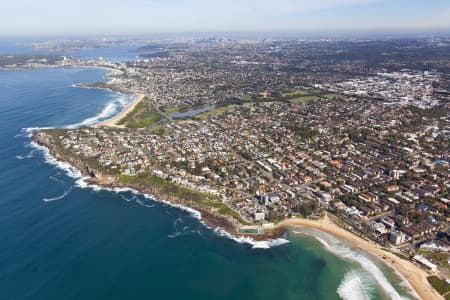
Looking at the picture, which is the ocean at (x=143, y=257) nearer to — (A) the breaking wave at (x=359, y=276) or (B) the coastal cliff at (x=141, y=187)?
(A) the breaking wave at (x=359, y=276)

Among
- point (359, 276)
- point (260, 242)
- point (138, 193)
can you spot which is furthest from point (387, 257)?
point (138, 193)

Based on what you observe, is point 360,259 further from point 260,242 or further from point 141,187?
point 141,187

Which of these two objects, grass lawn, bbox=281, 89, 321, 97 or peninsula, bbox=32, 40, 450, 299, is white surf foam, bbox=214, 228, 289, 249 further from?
grass lawn, bbox=281, 89, 321, 97

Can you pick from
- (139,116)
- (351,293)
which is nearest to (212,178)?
(351,293)

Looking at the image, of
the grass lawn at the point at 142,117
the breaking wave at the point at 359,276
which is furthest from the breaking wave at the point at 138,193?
the grass lawn at the point at 142,117

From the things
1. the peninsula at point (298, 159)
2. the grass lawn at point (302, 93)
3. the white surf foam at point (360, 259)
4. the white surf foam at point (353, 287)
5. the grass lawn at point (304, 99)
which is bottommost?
the white surf foam at point (353, 287)
